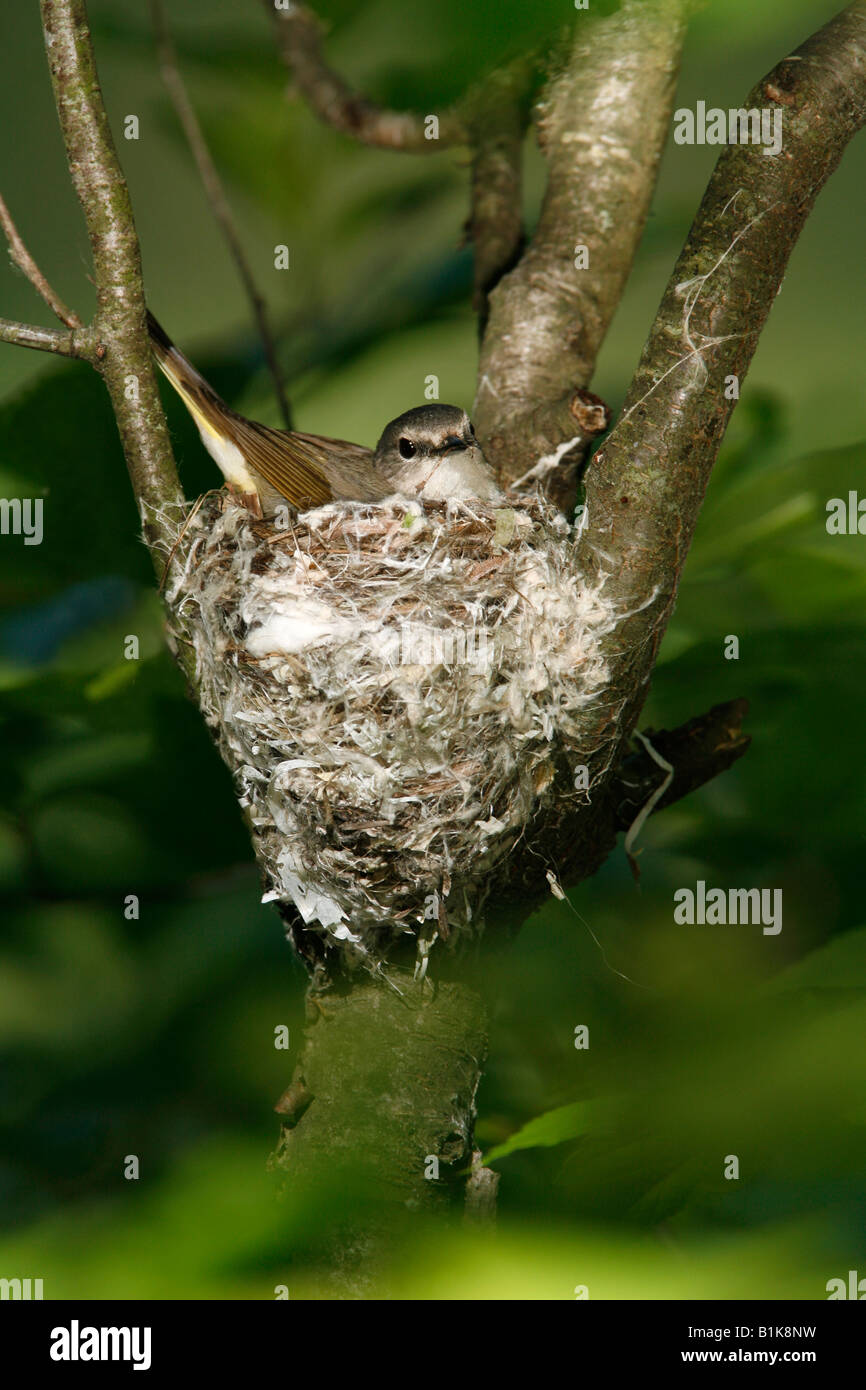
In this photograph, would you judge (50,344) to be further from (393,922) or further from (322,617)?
(393,922)

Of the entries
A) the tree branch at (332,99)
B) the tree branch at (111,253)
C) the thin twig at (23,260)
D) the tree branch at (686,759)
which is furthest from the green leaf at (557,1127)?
the tree branch at (332,99)

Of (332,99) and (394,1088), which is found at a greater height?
(332,99)

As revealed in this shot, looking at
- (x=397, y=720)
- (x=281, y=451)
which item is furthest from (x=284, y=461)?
(x=397, y=720)

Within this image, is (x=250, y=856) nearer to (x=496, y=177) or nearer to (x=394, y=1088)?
(x=394, y=1088)

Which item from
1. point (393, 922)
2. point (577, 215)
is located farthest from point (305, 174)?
point (393, 922)

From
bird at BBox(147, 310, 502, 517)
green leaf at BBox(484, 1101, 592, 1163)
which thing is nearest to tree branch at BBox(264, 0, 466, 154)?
bird at BBox(147, 310, 502, 517)

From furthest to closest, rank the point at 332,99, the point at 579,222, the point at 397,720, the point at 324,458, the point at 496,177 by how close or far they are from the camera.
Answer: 1. the point at 496,177
2. the point at 332,99
3. the point at 579,222
4. the point at 324,458
5. the point at 397,720
